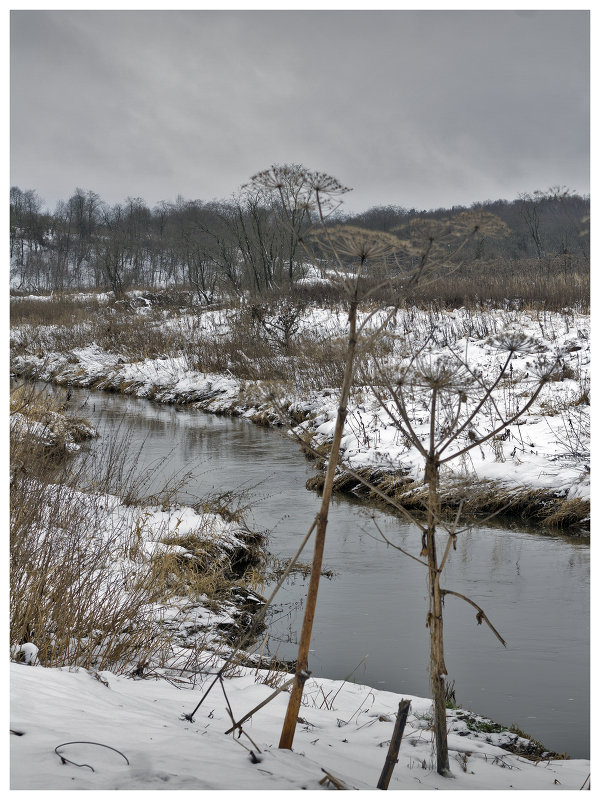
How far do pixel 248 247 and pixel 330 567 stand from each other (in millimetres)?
21843

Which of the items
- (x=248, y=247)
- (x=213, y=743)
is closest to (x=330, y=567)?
(x=213, y=743)

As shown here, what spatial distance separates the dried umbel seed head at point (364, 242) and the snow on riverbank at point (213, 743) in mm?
1499

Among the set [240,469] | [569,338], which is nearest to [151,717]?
[240,469]

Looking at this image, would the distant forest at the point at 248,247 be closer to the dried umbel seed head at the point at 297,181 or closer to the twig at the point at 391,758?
the dried umbel seed head at the point at 297,181

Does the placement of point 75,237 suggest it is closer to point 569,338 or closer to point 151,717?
point 569,338

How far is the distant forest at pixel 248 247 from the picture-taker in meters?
3.99

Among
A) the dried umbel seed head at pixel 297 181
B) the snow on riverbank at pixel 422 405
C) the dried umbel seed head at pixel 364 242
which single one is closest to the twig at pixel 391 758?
the snow on riverbank at pixel 422 405

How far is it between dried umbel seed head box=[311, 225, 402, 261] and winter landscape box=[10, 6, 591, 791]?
1 centimetres

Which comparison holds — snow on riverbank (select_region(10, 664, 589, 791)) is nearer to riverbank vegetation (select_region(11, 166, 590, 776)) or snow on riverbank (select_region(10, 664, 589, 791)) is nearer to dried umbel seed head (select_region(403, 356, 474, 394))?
riverbank vegetation (select_region(11, 166, 590, 776))

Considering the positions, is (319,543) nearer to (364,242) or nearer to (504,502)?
(364,242)

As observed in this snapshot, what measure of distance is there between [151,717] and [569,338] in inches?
547

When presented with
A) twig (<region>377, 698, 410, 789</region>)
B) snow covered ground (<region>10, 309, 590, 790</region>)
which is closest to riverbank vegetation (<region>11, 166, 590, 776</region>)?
snow covered ground (<region>10, 309, 590, 790</region>)

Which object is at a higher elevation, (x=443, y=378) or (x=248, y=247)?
(x=248, y=247)

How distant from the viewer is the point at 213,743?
2.06m
